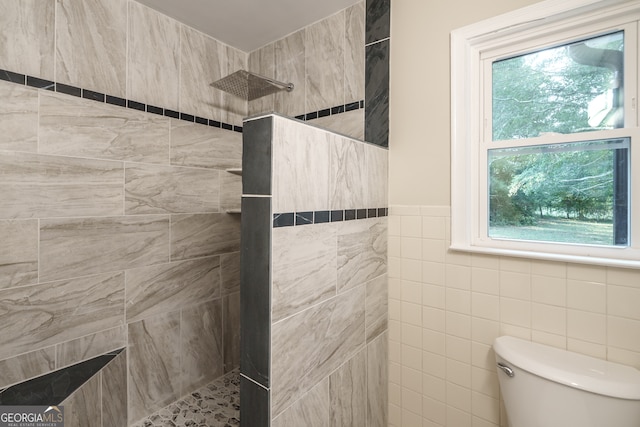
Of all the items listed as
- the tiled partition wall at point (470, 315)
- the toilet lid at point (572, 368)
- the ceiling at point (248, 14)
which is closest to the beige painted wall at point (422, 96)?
the tiled partition wall at point (470, 315)

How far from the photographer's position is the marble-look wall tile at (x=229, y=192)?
184 centimetres

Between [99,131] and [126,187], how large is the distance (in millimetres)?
281

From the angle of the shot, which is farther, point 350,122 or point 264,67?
point 264,67

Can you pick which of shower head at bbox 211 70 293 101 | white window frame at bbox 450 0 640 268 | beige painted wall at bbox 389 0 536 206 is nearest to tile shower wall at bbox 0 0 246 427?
shower head at bbox 211 70 293 101

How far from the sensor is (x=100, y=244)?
4.37 ft

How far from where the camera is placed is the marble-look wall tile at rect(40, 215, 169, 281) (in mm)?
1208

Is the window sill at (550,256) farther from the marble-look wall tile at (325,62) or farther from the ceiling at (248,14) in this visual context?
the ceiling at (248,14)

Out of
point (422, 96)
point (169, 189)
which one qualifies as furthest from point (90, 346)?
point (422, 96)

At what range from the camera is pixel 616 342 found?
Answer: 971mm

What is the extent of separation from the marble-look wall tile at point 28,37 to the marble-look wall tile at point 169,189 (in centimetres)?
50

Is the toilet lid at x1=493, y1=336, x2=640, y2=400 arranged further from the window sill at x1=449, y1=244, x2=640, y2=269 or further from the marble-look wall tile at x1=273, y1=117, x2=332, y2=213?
the marble-look wall tile at x1=273, y1=117, x2=332, y2=213

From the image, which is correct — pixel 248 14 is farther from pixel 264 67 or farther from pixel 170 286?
pixel 170 286

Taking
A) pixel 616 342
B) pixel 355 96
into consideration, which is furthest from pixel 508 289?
pixel 355 96

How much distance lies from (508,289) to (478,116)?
76cm
